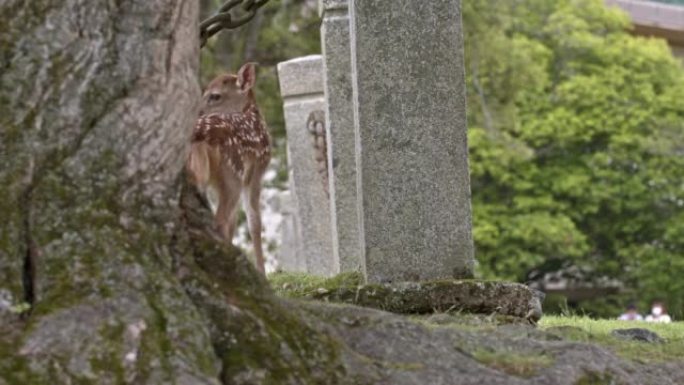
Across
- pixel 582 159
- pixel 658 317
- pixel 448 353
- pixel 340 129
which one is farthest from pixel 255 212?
pixel 582 159

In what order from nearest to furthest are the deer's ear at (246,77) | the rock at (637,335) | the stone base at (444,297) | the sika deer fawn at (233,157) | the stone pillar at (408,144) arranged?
the rock at (637,335)
the stone base at (444,297)
the stone pillar at (408,144)
the sika deer fawn at (233,157)
the deer's ear at (246,77)

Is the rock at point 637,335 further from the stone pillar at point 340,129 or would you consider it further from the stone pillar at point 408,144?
the stone pillar at point 340,129

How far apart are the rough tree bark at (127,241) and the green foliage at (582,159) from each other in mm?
30163

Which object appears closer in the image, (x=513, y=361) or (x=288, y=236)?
(x=513, y=361)

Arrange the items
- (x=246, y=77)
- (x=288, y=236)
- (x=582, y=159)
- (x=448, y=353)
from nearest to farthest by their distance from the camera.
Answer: (x=448, y=353)
(x=246, y=77)
(x=288, y=236)
(x=582, y=159)

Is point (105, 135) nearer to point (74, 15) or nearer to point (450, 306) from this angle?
point (74, 15)

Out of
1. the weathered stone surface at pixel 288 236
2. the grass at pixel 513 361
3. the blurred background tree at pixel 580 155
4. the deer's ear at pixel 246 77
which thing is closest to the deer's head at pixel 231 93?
the deer's ear at pixel 246 77

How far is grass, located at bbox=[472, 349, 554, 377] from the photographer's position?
625cm

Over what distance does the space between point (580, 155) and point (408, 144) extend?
30228 mm

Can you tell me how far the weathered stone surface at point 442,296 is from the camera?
889 cm

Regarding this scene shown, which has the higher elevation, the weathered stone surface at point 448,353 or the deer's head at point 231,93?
the deer's head at point 231,93

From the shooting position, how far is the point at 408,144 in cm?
931

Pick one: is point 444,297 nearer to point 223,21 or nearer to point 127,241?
point 223,21

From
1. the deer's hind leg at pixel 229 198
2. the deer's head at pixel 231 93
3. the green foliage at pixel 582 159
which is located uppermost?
the deer's head at pixel 231 93
